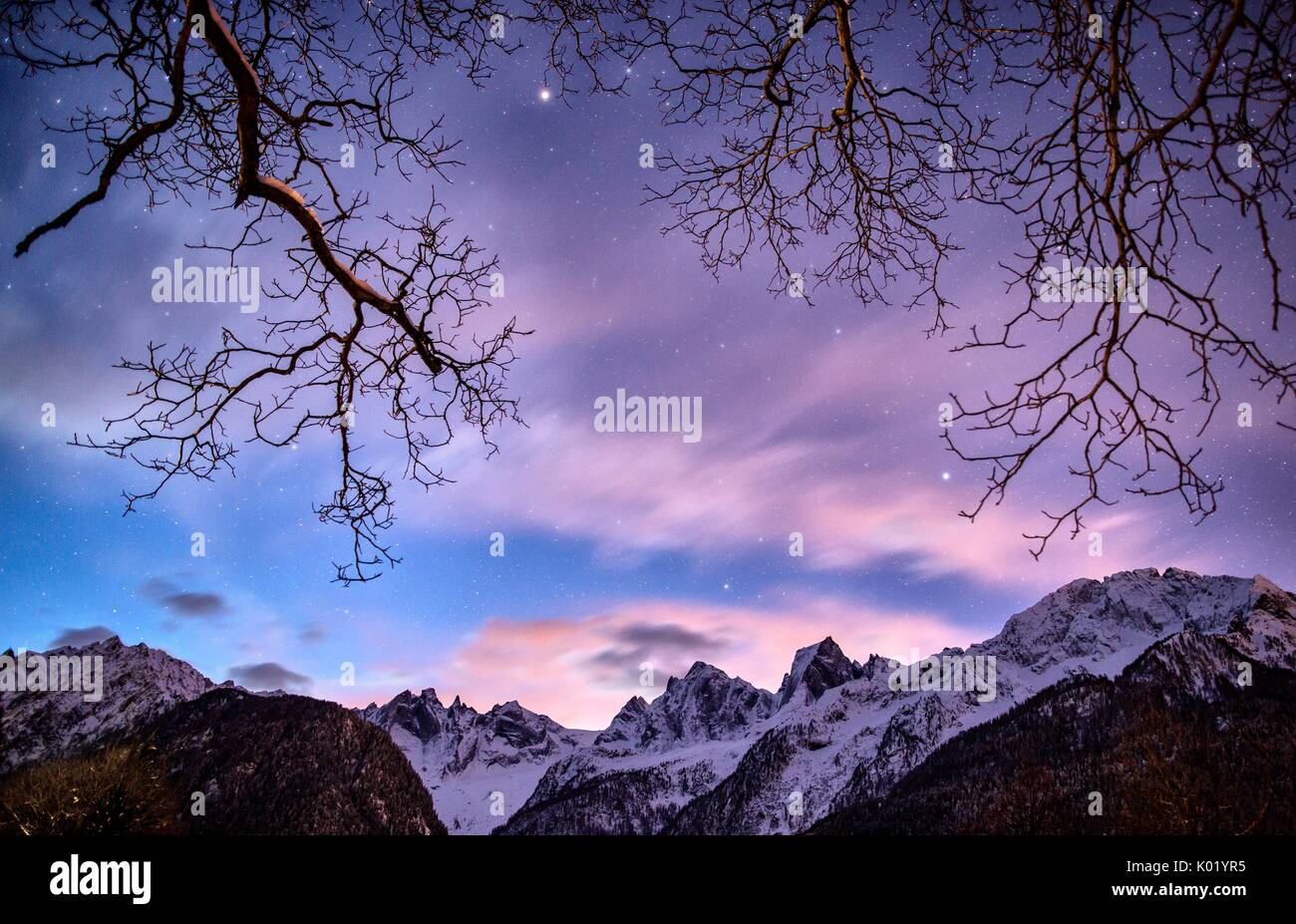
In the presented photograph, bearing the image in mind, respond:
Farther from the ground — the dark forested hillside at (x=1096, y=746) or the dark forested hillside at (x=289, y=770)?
the dark forested hillside at (x=289, y=770)

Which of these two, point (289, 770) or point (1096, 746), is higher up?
point (289, 770)

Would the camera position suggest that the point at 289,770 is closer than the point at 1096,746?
Yes

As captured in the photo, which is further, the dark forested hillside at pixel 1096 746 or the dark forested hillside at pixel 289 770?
the dark forested hillside at pixel 1096 746

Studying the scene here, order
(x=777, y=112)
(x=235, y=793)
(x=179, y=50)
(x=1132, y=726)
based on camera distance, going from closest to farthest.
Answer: (x=179, y=50)
(x=777, y=112)
(x=235, y=793)
(x=1132, y=726)

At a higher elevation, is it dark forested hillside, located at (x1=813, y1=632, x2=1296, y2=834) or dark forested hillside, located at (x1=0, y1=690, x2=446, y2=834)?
dark forested hillside, located at (x1=0, y1=690, x2=446, y2=834)

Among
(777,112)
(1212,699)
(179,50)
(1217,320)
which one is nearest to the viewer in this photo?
(1217,320)

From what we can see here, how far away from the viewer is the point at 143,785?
21.5 meters

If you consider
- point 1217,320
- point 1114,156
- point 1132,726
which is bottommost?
point 1132,726

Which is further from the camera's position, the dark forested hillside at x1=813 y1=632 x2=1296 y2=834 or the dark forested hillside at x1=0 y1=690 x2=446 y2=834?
the dark forested hillside at x1=813 y1=632 x2=1296 y2=834
